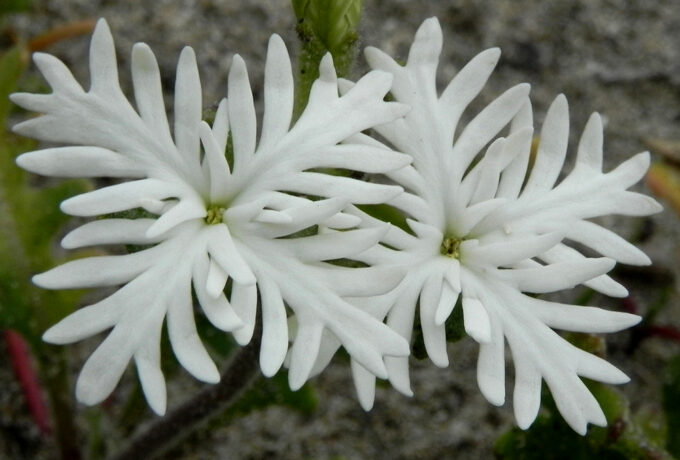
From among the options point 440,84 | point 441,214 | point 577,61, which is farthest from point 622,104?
point 441,214

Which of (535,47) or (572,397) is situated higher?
(535,47)

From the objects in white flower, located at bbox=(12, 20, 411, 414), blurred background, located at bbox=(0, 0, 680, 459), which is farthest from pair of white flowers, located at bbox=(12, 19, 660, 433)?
blurred background, located at bbox=(0, 0, 680, 459)

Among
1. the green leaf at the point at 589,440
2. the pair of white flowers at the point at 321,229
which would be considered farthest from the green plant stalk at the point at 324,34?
the green leaf at the point at 589,440

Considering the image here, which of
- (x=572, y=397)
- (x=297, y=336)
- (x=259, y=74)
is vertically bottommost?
(x=572, y=397)

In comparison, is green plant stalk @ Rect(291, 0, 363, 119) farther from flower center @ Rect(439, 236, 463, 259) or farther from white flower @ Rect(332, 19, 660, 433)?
flower center @ Rect(439, 236, 463, 259)

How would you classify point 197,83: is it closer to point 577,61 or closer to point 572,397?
point 572,397

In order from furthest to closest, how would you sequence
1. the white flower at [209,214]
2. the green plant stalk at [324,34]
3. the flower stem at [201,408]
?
the flower stem at [201,408]
the green plant stalk at [324,34]
the white flower at [209,214]

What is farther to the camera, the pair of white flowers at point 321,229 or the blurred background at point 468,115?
the blurred background at point 468,115

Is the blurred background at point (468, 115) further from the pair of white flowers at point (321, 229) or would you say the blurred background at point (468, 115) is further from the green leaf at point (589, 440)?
the pair of white flowers at point (321, 229)
